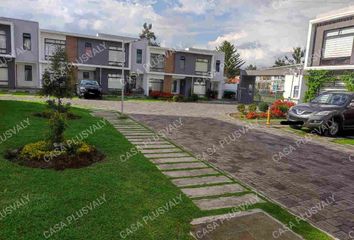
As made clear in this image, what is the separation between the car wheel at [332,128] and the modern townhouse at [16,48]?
86.4 feet

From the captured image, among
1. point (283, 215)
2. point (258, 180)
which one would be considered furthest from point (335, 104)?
point (283, 215)

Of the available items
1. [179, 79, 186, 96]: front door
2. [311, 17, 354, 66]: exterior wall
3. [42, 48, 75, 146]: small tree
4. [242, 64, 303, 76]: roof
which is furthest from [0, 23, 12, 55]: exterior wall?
[311, 17, 354, 66]: exterior wall

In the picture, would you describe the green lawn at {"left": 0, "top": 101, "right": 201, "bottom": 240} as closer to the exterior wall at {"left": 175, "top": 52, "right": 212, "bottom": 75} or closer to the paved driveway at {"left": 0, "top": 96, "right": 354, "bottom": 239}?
the paved driveway at {"left": 0, "top": 96, "right": 354, "bottom": 239}

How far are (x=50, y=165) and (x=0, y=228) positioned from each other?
2195 mm

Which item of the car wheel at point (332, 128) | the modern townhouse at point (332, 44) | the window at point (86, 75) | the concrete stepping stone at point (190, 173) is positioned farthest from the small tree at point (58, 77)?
the window at point (86, 75)

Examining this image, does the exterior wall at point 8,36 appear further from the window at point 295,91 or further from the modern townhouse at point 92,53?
the window at point 295,91

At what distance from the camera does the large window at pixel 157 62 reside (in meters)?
33.9

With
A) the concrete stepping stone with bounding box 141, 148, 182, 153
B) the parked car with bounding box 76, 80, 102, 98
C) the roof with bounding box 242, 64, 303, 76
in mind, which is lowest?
the concrete stepping stone with bounding box 141, 148, 182, 153

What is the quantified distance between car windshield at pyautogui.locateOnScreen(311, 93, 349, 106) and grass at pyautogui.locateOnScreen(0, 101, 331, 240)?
910 centimetres

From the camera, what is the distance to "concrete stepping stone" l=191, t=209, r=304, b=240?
11.7 ft

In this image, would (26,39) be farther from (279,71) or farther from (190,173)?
(190,173)

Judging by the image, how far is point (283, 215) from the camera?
4230 mm

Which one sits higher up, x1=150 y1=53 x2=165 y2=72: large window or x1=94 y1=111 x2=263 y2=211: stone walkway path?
x1=150 y1=53 x2=165 y2=72: large window

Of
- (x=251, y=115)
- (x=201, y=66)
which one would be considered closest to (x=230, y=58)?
(x=201, y=66)
